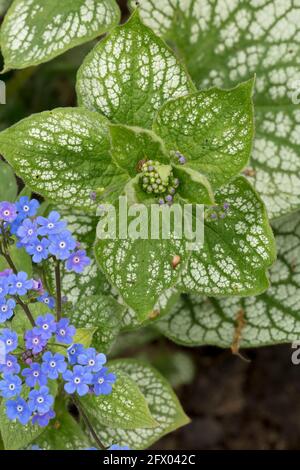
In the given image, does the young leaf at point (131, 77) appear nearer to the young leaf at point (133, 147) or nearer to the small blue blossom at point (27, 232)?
the young leaf at point (133, 147)

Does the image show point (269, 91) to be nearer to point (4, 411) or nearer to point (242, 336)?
point (242, 336)

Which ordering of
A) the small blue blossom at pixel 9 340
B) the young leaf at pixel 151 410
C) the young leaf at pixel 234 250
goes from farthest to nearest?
the young leaf at pixel 151 410 < the young leaf at pixel 234 250 < the small blue blossom at pixel 9 340

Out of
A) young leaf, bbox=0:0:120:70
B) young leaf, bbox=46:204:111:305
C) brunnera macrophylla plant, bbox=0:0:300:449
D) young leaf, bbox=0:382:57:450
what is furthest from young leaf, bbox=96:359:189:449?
young leaf, bbox=0:0:120:70

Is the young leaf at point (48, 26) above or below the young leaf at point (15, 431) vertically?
above

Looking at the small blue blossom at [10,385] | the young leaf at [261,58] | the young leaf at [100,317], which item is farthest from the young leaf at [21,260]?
the young leaf at [261,58]

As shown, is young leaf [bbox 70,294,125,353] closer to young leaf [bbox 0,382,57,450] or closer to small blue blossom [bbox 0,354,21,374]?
young leaf [bbox 0,382,57,450]

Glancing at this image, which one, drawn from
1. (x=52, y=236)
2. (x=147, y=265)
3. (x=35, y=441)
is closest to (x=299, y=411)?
(x=35, y=441)

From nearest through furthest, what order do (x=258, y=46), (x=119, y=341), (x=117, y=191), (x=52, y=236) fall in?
(x=52, y=236) < (x=117, y=191) < (x=258, y=46) < (x=119, y=341)
